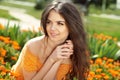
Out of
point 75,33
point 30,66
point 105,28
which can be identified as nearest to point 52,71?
point 30,66

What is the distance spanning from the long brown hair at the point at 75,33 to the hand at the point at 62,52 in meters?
0.11

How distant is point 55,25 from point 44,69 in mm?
400

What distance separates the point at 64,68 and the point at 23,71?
0.35m

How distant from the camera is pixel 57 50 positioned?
337 centimetres

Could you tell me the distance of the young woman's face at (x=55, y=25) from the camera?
3312 mm

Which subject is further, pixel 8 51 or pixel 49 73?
pixel 8 51

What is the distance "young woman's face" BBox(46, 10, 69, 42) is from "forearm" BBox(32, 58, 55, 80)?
0.21 meters

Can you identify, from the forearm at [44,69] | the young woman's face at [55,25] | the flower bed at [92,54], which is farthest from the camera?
the flower bed at [92,54]

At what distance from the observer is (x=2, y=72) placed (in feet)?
11.0

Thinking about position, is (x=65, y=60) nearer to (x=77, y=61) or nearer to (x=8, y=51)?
(x=77, y=61)

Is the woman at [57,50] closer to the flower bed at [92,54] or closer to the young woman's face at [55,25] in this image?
the young woman's face at [55,25]

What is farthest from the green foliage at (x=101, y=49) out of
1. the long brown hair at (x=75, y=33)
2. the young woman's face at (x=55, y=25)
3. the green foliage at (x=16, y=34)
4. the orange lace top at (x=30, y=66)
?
the young woman's face at (x=55, y=25)

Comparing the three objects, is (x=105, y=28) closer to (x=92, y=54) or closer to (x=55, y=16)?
(x=92, y=54)

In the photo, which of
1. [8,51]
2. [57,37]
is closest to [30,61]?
[57,37]
